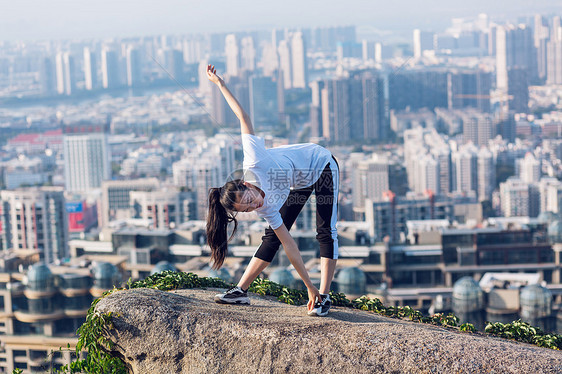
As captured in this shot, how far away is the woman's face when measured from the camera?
135cm

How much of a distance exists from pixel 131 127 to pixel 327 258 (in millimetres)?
32028

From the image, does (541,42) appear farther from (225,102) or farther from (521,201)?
(521,201)

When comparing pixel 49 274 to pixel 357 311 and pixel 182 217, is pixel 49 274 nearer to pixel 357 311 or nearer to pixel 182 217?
pixel 357 311

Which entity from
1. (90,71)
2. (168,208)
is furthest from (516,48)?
(168,208)

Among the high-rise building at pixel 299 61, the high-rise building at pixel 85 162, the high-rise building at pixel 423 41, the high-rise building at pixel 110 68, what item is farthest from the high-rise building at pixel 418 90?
the high-rise building at pixel 110 68

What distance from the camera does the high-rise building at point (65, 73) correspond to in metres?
36.1

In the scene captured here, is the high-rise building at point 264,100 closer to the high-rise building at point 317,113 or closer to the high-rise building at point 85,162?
the high-rise building at point 317,113

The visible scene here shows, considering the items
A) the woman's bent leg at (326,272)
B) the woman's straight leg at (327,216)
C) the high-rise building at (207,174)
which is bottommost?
the high-rise building at (207,174)

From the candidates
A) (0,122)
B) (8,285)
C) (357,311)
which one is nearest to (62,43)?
(0,122)

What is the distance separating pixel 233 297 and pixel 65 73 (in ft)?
122

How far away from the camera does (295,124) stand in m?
29.8

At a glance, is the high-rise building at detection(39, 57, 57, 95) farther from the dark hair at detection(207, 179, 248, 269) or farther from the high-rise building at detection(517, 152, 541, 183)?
the dark hair at detection(207, 179, 248, 269)

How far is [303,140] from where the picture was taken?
24.9 metres

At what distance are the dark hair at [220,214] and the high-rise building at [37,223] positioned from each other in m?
12.2
